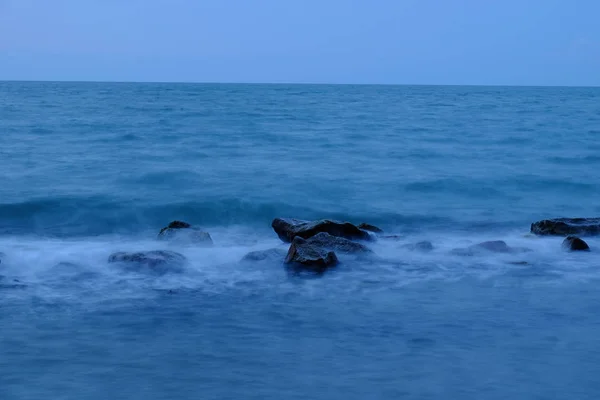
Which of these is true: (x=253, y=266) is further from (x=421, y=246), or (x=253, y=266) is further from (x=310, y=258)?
(x=421, y=246)

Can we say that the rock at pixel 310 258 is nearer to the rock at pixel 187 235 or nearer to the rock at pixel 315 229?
the rock at pixel 315 229

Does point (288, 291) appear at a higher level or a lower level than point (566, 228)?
lower

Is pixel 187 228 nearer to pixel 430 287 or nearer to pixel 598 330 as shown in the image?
pixel 430 287

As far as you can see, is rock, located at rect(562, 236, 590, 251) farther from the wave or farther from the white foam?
the wave

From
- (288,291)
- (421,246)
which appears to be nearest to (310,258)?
(288,291)

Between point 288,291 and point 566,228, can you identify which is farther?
point 566,228

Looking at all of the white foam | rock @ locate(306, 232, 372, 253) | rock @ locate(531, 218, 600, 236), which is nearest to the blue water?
the white foam

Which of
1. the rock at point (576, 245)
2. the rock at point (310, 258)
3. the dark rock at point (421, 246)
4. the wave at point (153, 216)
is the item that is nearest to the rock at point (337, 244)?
the rock at point (310, 258)

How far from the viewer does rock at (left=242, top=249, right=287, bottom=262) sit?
9.76 m

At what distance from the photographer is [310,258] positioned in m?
9.23

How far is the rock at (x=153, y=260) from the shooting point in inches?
361

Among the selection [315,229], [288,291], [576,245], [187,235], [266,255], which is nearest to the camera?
[288,291]

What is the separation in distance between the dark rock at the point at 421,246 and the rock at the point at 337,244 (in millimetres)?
889

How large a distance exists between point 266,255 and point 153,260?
60.8 inches
